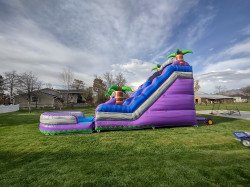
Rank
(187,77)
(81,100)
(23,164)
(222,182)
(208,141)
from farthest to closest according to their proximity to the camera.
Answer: (81,100) < (187,77) < (208,141) < (23,164) < (222,182)

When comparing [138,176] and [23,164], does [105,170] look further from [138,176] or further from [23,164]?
[23,164]

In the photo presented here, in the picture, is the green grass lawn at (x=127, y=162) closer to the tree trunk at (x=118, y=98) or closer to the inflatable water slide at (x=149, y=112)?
the inflatable water slide at (x=149, y=112)

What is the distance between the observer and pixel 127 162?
421 cm

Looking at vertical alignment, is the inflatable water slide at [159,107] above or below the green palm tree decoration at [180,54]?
below

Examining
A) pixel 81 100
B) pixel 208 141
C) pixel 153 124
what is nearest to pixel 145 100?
pixel 153 124

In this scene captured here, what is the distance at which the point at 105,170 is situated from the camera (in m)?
3.77

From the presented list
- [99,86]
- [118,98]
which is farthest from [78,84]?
[118,98]

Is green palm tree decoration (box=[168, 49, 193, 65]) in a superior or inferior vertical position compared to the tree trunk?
superior

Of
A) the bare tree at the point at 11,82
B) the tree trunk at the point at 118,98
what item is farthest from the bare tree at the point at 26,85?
the tree trunk at the point at 118,98

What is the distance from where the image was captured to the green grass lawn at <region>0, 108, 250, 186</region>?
3.31 metres

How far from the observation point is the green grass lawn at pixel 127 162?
3311 millimetres

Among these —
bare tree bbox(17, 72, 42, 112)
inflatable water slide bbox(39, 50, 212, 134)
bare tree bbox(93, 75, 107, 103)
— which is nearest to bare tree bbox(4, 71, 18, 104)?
bare tree bbox(17, 72, 42, 112)

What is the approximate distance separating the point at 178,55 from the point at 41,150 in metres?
7.95

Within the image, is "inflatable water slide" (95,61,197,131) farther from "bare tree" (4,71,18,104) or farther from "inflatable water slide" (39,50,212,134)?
"bare tree" (4,71,18,104)
